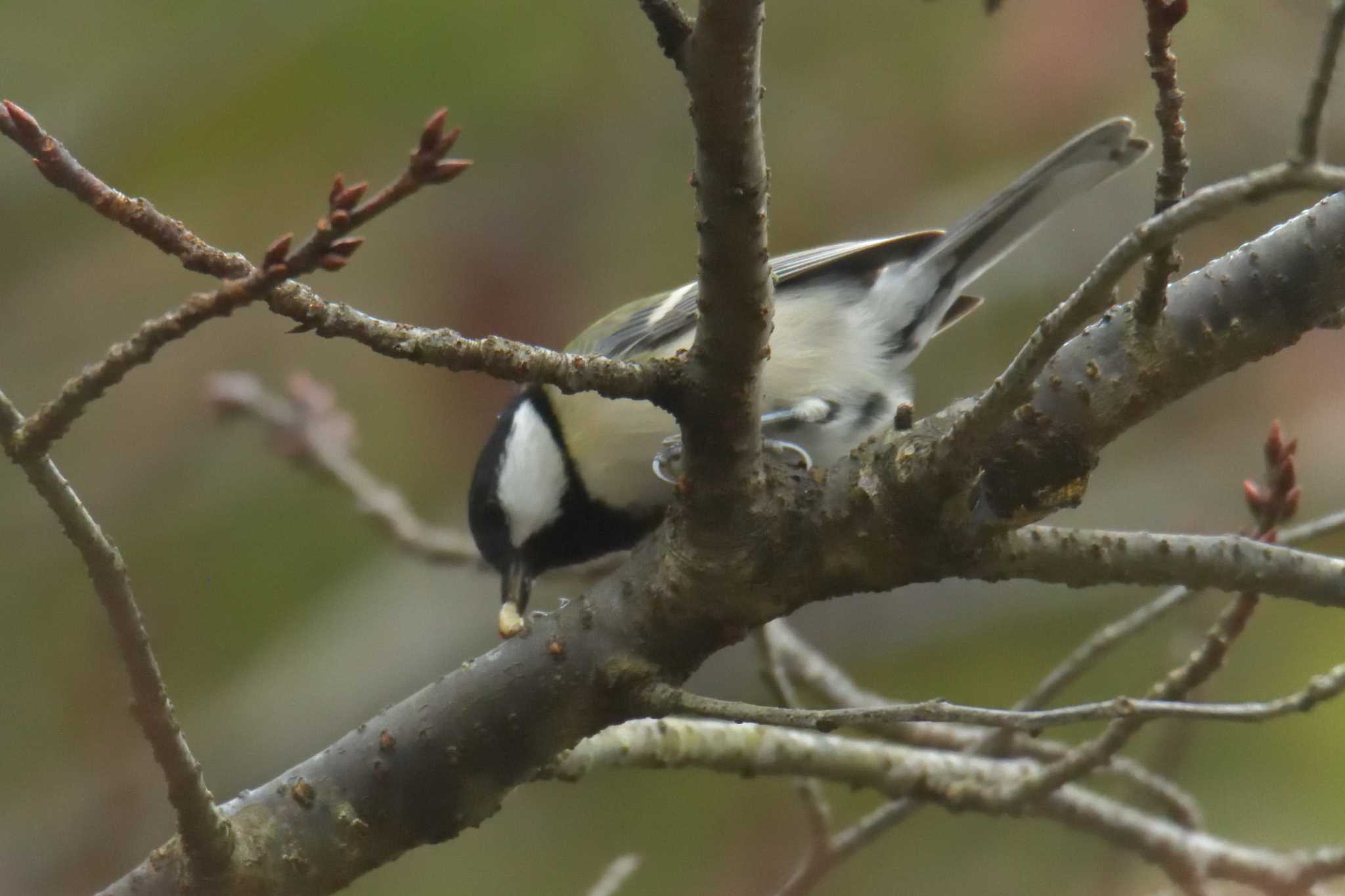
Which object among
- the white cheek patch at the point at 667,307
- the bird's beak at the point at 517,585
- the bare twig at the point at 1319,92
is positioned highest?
the white cheek patch at the point at 667,307

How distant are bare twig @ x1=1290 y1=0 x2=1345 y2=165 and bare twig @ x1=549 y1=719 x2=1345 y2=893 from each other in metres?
1.30

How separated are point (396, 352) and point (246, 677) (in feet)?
12.7

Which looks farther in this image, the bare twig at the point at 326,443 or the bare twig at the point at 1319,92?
the bare twig at the point at 326,443

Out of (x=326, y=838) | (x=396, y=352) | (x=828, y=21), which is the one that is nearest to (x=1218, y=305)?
(x=396, y=352)

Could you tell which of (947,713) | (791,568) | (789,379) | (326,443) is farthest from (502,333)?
(947,713)

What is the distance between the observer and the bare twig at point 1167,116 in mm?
1383

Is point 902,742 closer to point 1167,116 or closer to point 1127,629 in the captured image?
point 1127,629

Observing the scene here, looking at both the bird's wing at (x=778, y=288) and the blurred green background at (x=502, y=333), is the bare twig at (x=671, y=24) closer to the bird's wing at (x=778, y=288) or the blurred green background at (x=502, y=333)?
the bird's wing at (x=778, y=288)

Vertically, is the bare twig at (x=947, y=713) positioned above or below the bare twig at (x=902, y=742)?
above

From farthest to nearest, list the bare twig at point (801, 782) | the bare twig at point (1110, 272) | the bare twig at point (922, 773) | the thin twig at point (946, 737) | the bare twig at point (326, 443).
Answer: the bare twig at point (326, 443) → the thin twig at point (946, 737) → the bare twig at point (801, 782) → the bare twig at point (922, 773) → the bare twig at point (1110, 272)

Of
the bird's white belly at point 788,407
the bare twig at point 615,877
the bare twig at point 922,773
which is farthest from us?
the bird's white belly at point 788,407

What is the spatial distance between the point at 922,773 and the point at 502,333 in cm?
263

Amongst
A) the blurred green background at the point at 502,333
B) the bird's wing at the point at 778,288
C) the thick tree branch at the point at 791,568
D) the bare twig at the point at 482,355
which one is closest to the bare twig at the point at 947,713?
the thick tree branch at the point at 791,568

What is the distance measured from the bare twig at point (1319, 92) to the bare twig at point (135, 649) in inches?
41.9
